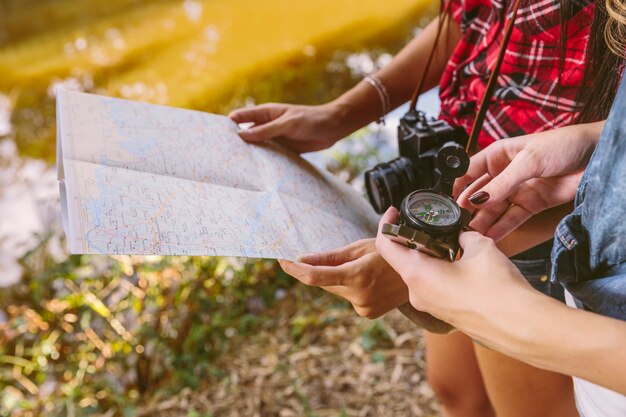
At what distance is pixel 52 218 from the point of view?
338cm

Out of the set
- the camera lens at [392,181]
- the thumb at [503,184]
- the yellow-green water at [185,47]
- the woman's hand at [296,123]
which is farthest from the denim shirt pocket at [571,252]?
the yellow-green water at [185,47]

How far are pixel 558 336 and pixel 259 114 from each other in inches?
37.1

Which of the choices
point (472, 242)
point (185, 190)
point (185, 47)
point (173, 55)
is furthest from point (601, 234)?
point (185, 47)

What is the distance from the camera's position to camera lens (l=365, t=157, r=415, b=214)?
123 centimetres

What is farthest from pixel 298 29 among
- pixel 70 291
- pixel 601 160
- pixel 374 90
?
pixel 601 160

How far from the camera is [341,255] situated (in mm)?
1085

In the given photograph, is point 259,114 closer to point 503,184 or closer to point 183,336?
point 503,184

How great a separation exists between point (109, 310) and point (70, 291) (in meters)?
0.27

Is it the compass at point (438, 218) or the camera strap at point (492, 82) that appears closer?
the compass at point (438, 218)

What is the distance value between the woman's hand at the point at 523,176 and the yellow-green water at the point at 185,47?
3.18 meters

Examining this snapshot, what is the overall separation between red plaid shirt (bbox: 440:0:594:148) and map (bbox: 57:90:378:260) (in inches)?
13.7

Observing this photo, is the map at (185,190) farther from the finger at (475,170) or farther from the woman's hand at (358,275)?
the finger at (475,170)

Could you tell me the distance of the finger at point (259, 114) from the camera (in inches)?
55.5

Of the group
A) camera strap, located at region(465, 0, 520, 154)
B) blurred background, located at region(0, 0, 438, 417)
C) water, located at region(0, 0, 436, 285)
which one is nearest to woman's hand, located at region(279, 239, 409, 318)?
camera strap, located at region(465, 0, 520, 154)
